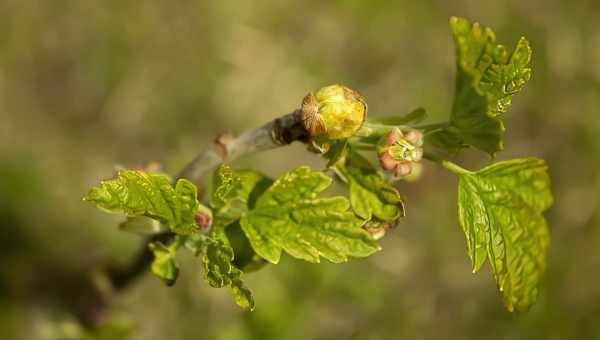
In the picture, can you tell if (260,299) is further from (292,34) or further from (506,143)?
(506,143)

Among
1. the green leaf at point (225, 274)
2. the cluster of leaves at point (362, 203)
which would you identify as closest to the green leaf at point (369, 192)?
the cluster of leaves at point (362, 203)

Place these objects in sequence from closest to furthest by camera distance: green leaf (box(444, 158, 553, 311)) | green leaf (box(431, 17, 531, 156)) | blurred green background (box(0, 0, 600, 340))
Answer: green leaf (box(431, 17, 531, 156))
green leaf (box(444, 158, 553, 311))
blurred green background (box(0, 0, 600, 340))

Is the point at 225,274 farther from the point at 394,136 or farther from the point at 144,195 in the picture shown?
the point at 394,136

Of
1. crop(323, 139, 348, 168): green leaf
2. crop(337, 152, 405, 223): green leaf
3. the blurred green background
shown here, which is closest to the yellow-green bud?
crop(323, 139, 348, 168): green leaf

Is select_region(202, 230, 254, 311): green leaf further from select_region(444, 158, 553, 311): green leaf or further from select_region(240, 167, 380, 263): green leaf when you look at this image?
select_region(444, 158, 553, 311): green leaf

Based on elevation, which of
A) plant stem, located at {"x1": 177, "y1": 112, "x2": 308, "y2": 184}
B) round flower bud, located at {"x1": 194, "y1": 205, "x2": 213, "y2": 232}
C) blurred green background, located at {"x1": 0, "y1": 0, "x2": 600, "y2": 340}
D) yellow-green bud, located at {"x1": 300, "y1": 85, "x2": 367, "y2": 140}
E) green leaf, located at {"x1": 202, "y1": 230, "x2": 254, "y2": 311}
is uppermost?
yellow-green bud, located at {"x1": 300, "y1": 85, "x2": 367, "y2": 140}

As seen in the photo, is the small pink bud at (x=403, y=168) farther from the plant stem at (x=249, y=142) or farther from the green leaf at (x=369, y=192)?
the plant stem at (x=249, y=142)
